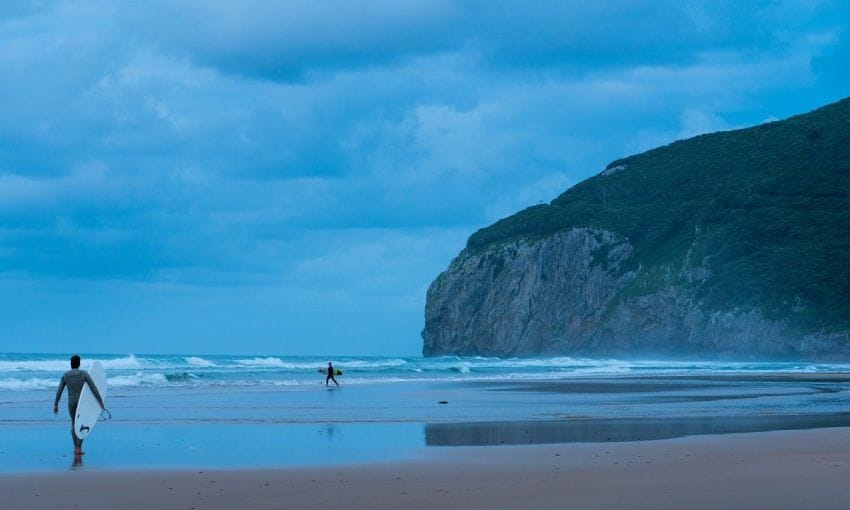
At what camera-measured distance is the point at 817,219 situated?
8450 centimetres

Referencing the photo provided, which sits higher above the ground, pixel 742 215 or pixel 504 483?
pixel 742 215

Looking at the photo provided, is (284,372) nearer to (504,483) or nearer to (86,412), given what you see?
(86,412)


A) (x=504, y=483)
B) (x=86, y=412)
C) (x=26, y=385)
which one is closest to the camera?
(x=504, y=483)

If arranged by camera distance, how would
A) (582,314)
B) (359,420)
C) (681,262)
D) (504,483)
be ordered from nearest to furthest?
(504,483), (359,420), (681,262), (582,314)

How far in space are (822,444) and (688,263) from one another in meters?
74.5

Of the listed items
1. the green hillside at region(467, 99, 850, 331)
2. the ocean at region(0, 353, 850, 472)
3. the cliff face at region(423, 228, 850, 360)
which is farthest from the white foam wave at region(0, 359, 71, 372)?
the green hillside at region(467, 99, 850, 331)

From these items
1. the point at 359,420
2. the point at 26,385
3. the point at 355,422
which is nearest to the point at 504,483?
the point at 355,422

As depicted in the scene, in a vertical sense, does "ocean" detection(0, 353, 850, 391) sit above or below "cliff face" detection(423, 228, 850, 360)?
below

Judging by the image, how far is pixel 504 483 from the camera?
438 inches

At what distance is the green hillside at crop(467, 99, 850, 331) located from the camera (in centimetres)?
7931

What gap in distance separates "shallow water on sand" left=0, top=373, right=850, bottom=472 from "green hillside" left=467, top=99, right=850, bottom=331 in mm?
48436

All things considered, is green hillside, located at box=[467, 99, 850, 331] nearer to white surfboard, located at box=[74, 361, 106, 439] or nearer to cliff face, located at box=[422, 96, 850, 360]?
cliff face, located at box=[422, 96, 850, 360]

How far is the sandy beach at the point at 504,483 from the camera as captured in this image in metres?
9.85

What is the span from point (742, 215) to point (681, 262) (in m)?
6.92
